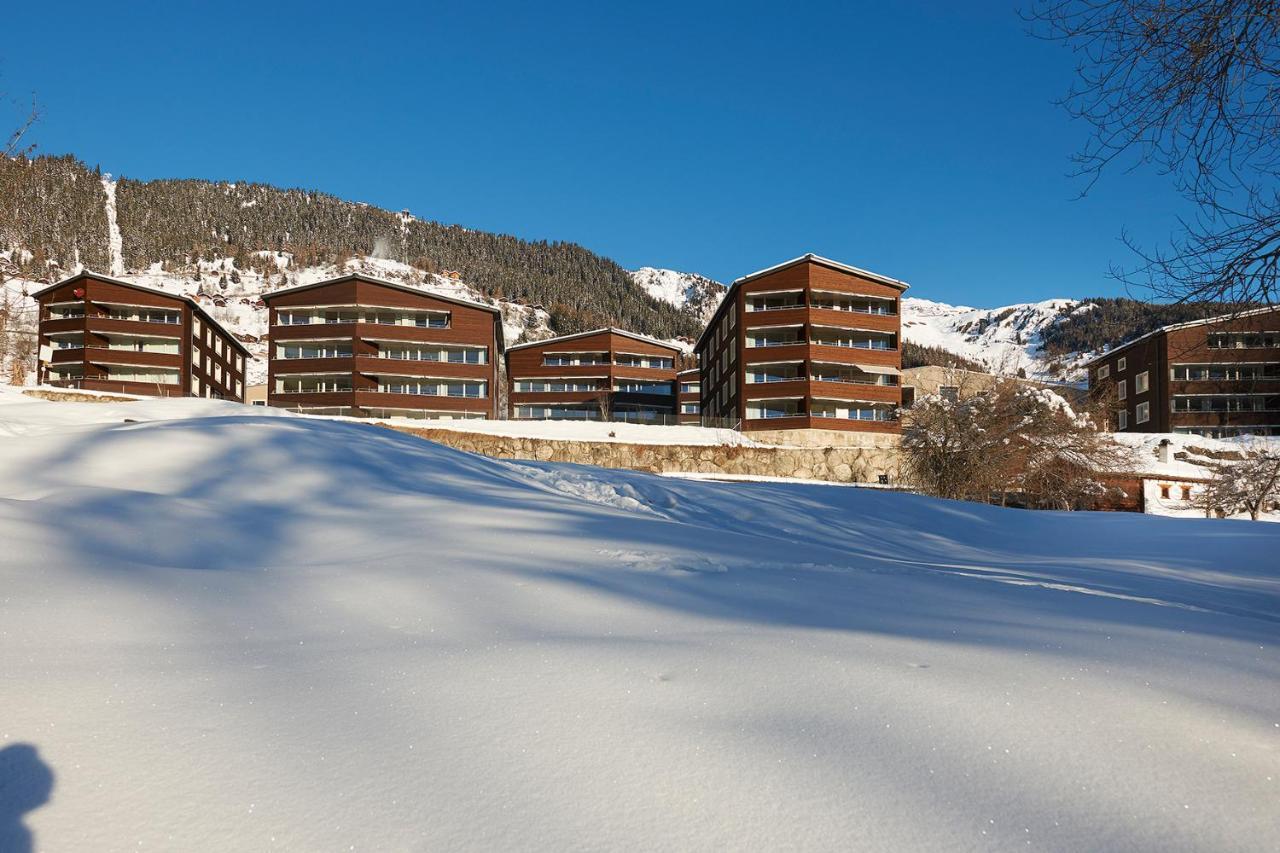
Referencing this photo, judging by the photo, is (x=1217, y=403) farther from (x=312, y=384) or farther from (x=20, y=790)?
(x=20, y=790)

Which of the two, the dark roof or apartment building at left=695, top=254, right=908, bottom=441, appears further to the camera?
the dark roof

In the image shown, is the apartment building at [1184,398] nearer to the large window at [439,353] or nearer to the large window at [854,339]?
the large window at [854,339]

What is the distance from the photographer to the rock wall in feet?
108

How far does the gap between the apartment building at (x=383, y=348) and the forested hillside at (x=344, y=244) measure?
282 ft

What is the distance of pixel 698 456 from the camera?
34938mm

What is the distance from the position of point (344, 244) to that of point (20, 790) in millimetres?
173954

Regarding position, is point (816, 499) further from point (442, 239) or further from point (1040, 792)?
point (442, 239)

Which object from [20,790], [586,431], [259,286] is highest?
[259,286]

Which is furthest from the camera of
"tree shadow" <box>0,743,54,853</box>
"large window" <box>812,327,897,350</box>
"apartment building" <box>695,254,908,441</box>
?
"large window" <box>812,327,897,350</box>

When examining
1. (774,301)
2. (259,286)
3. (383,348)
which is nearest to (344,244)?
(259,286)

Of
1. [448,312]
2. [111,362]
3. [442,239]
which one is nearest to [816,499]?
[448,312]

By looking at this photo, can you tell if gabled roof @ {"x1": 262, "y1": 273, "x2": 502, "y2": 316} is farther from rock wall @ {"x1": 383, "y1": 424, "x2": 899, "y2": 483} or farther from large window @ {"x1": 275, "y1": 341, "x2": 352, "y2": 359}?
rock wall @ {"x1": 383, "y1": 424, "x2": 899, "y2": 483}

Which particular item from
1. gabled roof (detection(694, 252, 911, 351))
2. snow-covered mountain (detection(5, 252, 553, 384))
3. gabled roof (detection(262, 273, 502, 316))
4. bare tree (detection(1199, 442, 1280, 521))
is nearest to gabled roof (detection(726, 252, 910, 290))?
gabled roof (detection(694, 252, 911, 351))

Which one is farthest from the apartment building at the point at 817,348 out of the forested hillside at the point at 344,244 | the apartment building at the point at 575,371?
the forested hillside at the point at 344,244
